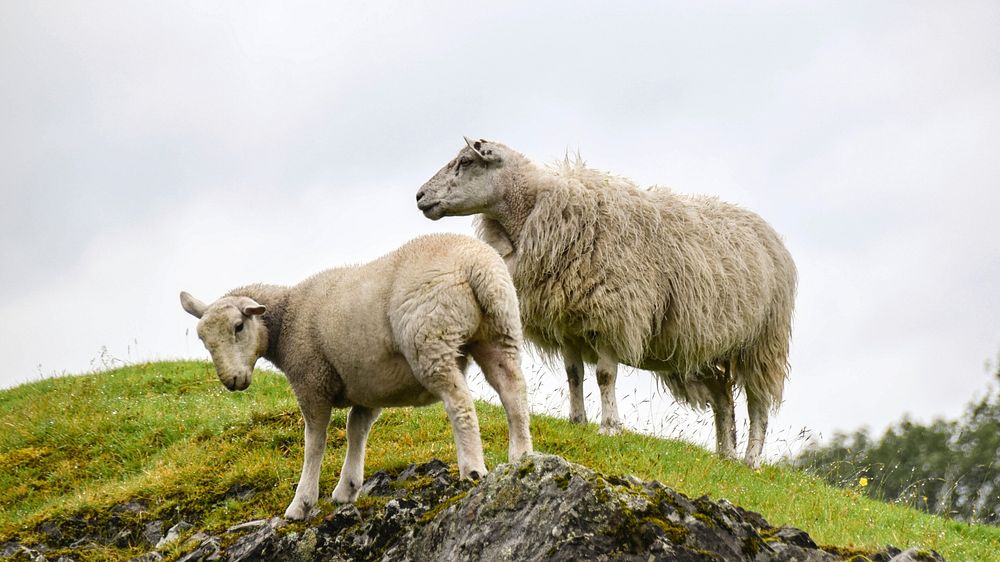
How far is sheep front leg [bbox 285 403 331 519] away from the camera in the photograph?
7.12 meters

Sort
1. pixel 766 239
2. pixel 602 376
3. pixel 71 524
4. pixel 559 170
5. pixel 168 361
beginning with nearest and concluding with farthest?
pixel 71 524
pixel 602 376
pixel 559 170
pixel 766 239
pixel 168 361

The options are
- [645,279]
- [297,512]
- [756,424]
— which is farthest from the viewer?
[756,424]

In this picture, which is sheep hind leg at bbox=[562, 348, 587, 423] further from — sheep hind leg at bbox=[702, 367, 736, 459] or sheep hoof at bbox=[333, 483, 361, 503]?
sheep hoof at bbox=[333, 483, 361, 503]

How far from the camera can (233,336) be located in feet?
23.6

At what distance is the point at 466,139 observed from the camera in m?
11.2

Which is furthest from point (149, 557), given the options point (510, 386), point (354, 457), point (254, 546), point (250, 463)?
point (510, 386)

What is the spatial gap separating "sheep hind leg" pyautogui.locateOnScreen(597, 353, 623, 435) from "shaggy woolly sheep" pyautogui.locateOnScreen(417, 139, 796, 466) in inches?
0.4

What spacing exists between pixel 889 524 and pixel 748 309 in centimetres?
347

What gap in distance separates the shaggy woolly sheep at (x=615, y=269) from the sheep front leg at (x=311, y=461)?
14.2 ft

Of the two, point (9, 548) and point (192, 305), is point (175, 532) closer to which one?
point (9, 548)

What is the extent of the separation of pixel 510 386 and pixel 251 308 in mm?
1883

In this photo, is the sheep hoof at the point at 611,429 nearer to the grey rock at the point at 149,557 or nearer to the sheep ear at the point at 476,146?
the sheep ear at the point at 476,146

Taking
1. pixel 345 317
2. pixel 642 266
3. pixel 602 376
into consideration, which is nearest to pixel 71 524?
pixel 345 317

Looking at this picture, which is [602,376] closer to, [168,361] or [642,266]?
[642,266]
